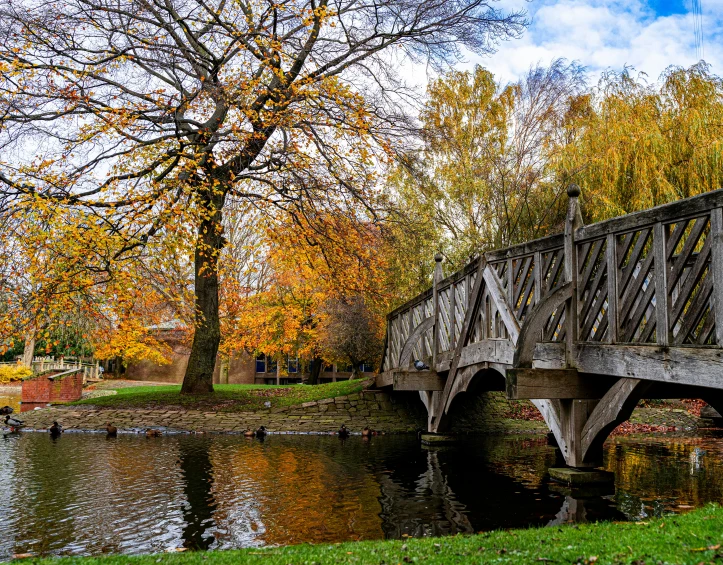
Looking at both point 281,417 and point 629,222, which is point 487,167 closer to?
point 281,417

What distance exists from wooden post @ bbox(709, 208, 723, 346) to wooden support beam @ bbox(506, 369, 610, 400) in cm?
241

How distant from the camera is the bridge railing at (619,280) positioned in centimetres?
578

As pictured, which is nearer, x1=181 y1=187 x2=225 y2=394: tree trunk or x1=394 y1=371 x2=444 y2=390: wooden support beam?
x1=394 y1=371 x2=444 y2=390: wooden support beam

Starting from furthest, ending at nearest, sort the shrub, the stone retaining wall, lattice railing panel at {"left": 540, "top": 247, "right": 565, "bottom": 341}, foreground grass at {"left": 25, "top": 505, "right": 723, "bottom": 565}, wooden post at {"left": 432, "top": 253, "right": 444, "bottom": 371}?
the shrub < the stone retaining wall < wooden post at {"left": 432, "top": 253, "right": 444, "bottom": 371} < lattice railing panel at {"left": 540, "top": 247, "right": 565, "bottom": 341} < foreground grass at {"left": 25, "top": 505, "right": 723, "bottom": 565}

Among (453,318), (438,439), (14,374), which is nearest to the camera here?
(453,318)

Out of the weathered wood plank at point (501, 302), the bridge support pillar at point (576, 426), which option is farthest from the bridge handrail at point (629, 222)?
the bridge support pillar at point (576, 426)

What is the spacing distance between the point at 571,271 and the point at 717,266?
2.65 m

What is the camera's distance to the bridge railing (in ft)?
19.0

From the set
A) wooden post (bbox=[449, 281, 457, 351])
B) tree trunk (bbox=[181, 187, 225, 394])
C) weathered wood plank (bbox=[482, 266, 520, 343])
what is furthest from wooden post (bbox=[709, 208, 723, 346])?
tree trunk (bbox=[181, 187, 225, 394])

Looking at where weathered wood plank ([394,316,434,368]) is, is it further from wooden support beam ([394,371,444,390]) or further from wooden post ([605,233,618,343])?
wooden post ([605,233,618,343])

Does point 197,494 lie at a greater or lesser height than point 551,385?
lesser

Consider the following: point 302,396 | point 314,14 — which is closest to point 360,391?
point 302,396

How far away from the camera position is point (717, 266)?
5.39 meters

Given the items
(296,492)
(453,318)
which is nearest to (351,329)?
(453,318)
